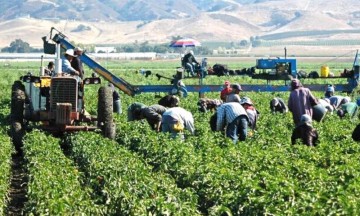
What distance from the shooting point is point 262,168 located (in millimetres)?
13523

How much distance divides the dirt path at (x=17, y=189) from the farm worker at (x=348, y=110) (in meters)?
8.25

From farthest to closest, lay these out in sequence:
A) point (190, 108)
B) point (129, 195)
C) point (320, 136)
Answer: point (190, 108) < point (320, 136) < point (129, 195)

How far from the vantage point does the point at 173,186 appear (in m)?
12.4

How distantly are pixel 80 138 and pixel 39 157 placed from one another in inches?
121

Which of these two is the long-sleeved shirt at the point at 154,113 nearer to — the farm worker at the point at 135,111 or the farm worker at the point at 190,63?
the farm worker at the point at 135,111

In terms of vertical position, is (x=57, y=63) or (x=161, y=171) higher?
(x=57, y=63)

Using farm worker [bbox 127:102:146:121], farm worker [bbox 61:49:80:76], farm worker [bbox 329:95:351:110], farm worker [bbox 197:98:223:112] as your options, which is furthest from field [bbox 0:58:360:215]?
farm worker [bbox 329:95:351:110]

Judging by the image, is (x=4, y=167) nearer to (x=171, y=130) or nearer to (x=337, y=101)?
(x=171, y=130)

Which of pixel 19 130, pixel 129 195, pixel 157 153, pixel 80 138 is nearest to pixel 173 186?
pixel 129 195

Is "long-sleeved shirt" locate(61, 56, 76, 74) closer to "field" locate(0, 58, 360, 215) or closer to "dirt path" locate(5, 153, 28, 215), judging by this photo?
"field" locate(0, 58, 360, 215)

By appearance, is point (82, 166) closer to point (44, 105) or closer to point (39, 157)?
point (39, 157)

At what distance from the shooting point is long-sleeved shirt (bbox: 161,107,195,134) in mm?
18234

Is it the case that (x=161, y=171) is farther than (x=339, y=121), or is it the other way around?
(x=339, y=121)

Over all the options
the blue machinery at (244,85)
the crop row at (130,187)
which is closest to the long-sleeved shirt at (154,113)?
the crop row at (130,187)
